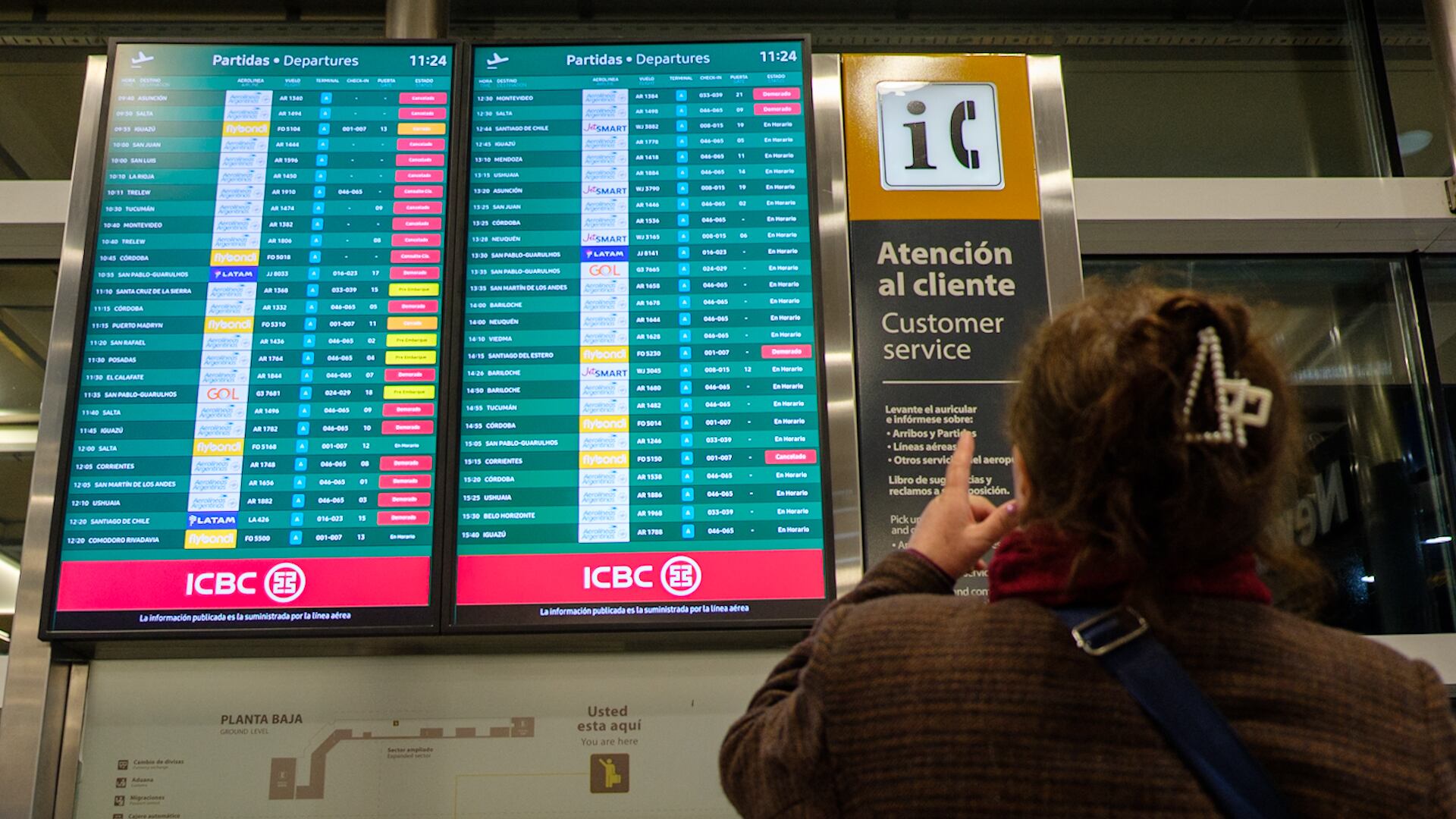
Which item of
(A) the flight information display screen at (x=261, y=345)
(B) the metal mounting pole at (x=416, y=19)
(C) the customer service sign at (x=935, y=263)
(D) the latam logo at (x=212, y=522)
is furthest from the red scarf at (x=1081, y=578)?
Result: (B) the metal mounting pole at (x=416, y=19)

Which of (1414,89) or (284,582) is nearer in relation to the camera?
(284,582)

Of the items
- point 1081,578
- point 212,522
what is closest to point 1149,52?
point 212,522

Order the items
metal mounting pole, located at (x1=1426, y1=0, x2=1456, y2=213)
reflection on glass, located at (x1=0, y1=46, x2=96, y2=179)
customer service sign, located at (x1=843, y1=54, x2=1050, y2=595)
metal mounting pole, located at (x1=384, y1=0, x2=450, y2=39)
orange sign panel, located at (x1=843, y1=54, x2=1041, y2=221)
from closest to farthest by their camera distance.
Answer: customer service sign, located at (x1=843, y1=54, x2=1050, y2=595) → orange sign panel, located at (x1=843, y1=54, x2=1041, y2=221) → metal mounting pole, located at (x1=384, y1=0, x2=450, y2=39) → metal mounting pole, located at (x1=1426, y1=0, x2=1456, y2=213) → reflection on glass, located at (x1=0, y1=46, x2=96, y2=179)

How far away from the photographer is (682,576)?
2.66 metres

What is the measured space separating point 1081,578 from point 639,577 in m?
1.37

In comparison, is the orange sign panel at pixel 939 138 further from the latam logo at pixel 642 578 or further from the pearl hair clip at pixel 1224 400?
the pearl hair clip at pixel 1224 400

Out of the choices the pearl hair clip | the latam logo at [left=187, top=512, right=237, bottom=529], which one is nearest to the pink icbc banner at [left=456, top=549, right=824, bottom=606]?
the latam logo at [left=187, top=512, right=237, bottom=529]

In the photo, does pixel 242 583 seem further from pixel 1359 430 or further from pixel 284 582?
pixel 1359 430

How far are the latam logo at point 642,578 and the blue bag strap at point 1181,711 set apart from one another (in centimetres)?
131

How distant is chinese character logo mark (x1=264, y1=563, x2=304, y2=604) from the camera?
2625 millimetres

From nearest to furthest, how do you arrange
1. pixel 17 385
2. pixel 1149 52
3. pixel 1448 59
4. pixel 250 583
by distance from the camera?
pixel 250 583 → pixel 17 385 → pixel 1448 59 → pixel 1149 52

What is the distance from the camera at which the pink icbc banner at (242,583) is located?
2.62 metres

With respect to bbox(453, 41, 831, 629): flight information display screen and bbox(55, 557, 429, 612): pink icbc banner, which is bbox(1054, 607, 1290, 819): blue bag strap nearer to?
bbox(453, 41, 831, 629): flight information display screen

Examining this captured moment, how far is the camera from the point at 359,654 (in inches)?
110
